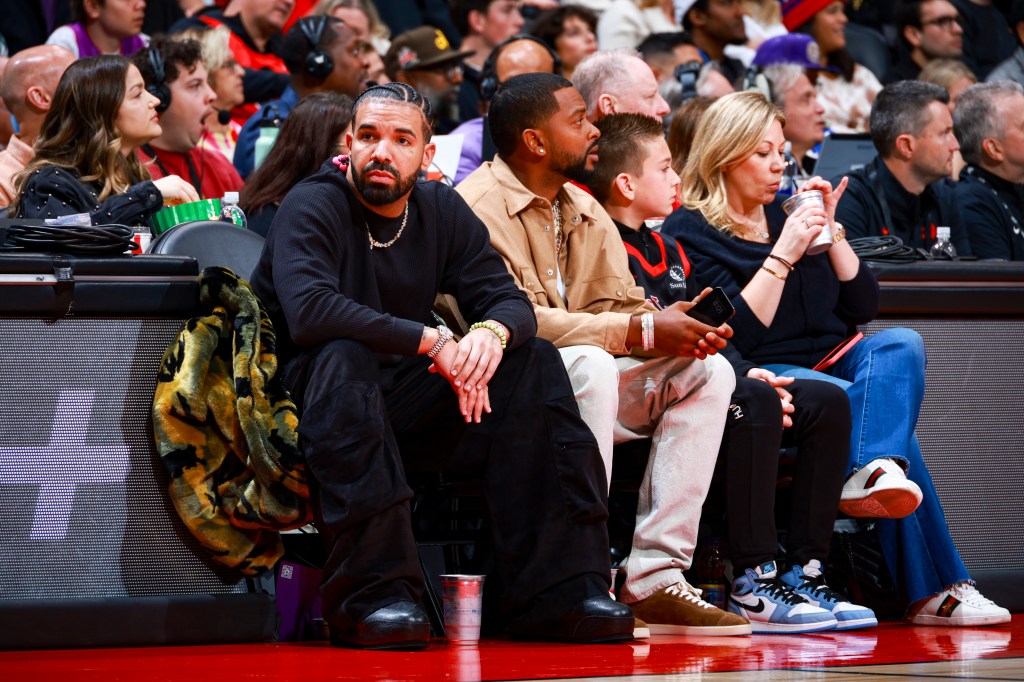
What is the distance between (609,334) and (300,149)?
152cm

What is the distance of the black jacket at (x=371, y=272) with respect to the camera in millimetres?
3371

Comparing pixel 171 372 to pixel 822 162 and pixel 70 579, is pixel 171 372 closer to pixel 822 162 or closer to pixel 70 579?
pixel 70 579

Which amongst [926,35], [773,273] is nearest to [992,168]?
[773,273]

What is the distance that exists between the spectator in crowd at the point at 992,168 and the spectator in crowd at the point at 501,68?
1.88m

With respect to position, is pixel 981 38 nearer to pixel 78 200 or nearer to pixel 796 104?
pixel 796 104

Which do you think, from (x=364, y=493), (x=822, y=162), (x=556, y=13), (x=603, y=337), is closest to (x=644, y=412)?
(x=603, y=337)

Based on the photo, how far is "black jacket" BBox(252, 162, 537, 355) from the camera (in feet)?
11.1

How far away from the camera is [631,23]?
28.3 feet

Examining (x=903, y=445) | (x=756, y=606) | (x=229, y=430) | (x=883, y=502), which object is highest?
(x=229, y=430)

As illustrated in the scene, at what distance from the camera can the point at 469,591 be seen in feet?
11.4

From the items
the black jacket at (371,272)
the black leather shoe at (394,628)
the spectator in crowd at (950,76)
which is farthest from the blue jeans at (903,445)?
the spectator in crowd at (950,76)

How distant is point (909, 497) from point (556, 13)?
15.8ft

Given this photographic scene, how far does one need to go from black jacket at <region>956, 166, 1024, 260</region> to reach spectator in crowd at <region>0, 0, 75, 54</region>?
4231mm

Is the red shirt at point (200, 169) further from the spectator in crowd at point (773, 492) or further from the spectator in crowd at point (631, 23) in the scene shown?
the spectator in crowd at point (631, 23)
